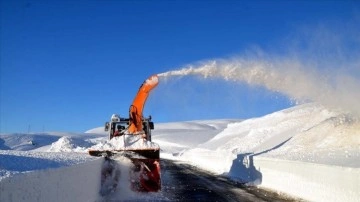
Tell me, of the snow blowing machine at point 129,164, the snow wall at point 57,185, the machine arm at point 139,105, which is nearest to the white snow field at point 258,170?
the snow wall at point 57,185

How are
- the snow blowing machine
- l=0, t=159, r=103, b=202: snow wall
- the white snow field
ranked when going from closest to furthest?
l=0, t=159, r=103, b=202: snow wall, the white snow field, the snow blowing machine

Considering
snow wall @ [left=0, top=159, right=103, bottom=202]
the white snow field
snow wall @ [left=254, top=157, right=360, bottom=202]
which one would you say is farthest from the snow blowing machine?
snow wall @ [left=254, top=157, right=360, bottom=202]

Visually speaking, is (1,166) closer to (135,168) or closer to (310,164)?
(135,168)

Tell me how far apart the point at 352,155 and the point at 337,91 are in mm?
6074

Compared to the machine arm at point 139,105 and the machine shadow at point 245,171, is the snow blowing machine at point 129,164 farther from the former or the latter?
the machine shadow at point 245,171

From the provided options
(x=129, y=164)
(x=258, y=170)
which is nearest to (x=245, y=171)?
(x=258, y=170)

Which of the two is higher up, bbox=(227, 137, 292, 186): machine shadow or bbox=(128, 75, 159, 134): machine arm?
bbox=(128, 75, 159, 134): machine arm

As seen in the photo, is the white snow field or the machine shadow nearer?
the white snow field

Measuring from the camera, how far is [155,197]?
47.3 feet

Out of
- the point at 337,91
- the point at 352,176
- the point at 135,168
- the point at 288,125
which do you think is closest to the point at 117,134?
the point at 135,168

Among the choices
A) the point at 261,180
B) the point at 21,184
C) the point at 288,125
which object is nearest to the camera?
the point at 21,184

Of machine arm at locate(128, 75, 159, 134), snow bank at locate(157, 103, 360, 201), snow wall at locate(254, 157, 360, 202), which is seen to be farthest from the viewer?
machine arm at locate(128, 75, 159, 134)

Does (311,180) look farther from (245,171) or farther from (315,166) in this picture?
(245,171)

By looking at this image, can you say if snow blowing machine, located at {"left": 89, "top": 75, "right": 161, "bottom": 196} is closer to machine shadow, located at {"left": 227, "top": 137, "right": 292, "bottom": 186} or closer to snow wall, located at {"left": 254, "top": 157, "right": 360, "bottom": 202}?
snow wall, located at {"left": 254, "top": 157, "right": 360, "bottom": 202}
